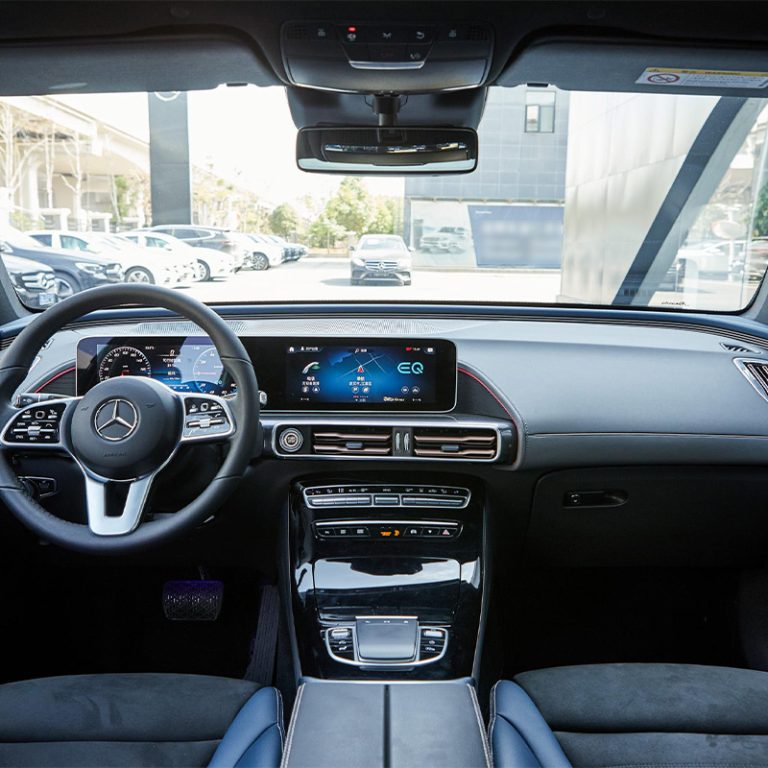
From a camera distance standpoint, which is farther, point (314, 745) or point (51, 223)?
point (51, 223)

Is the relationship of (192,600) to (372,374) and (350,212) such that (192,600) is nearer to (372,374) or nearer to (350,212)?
(372,374)

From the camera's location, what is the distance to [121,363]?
95.6 inches

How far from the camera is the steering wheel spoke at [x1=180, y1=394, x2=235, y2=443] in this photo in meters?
2.02

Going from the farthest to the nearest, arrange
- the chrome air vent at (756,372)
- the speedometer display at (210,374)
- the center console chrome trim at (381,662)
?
the chrome air vent at (756,372)
the speedometer display at (210,374)
the center console chrome trim at (381,662)

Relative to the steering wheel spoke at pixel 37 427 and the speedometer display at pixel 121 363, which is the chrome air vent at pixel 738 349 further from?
the steering wheel spoke at pixel 37 427

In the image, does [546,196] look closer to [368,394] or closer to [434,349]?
[434,349]

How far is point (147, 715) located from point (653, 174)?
9.35 feet

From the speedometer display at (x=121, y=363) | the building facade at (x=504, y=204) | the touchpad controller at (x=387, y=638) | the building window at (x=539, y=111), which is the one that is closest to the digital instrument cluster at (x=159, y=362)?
the speedometer display at (x=121, y=363)

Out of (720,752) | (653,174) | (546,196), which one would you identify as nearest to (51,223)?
(546,196)

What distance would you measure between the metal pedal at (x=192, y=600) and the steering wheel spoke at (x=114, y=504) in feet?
4.15

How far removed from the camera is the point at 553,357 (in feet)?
8.74

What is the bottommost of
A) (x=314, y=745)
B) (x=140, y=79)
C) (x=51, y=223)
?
(x=314, y=745)

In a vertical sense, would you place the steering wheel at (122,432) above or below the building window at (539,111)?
below

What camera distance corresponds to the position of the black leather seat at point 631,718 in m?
1.80
